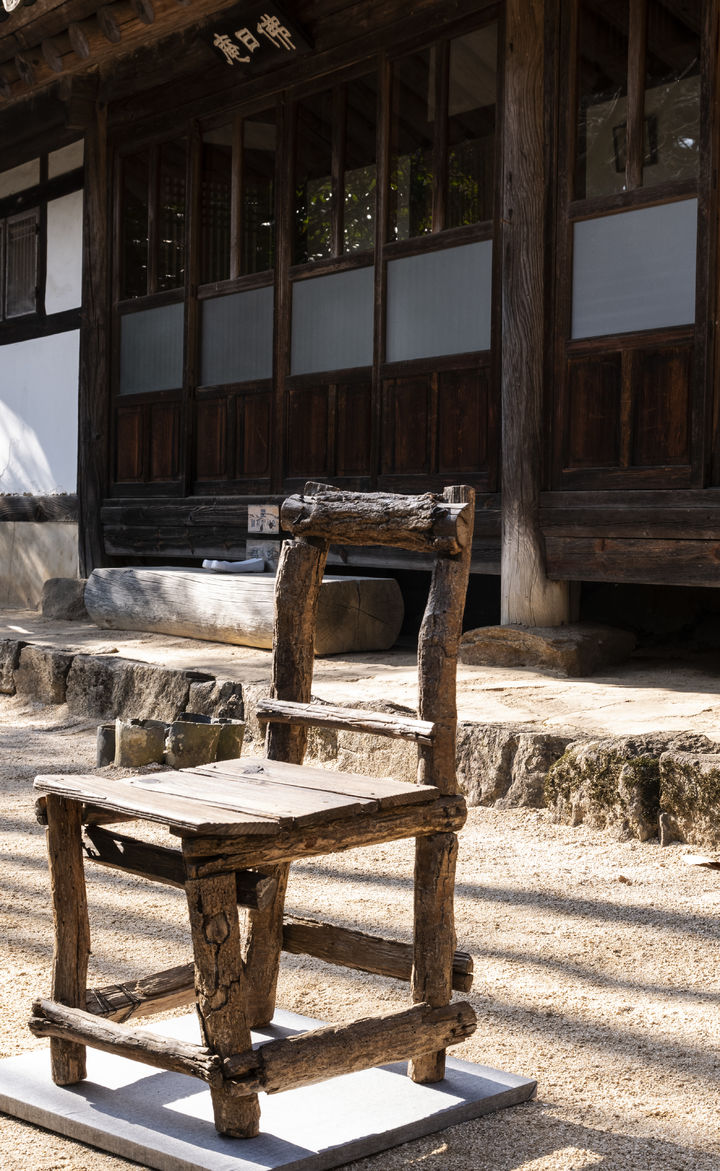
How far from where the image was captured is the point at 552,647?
5.74 m

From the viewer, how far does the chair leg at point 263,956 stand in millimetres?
2445

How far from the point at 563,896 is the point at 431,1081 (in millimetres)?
1317

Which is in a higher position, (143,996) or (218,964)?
(218,964)

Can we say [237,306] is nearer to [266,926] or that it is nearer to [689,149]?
[689,149]

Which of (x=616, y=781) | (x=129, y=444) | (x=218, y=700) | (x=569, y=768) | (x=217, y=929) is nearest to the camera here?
(x=217, y=929)

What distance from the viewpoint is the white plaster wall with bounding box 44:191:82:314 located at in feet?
32.2

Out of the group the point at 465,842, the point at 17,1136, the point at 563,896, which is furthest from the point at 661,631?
the point at 17,1136

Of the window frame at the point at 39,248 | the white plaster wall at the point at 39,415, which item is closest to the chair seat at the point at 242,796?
the white plaster wall at the point at 39,415

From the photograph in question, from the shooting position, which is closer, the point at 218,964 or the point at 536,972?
the point at 218,964

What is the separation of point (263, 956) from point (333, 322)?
5642 millimetres

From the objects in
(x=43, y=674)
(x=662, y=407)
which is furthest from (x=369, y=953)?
(x=43, y=674)

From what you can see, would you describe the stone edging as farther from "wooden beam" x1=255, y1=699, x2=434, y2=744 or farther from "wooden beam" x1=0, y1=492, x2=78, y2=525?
"wooden beam" x1=0, y1=492, x2=78, y2=525

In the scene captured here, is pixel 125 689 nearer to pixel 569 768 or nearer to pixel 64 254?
pixel 569 768

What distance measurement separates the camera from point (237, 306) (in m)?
8.31
